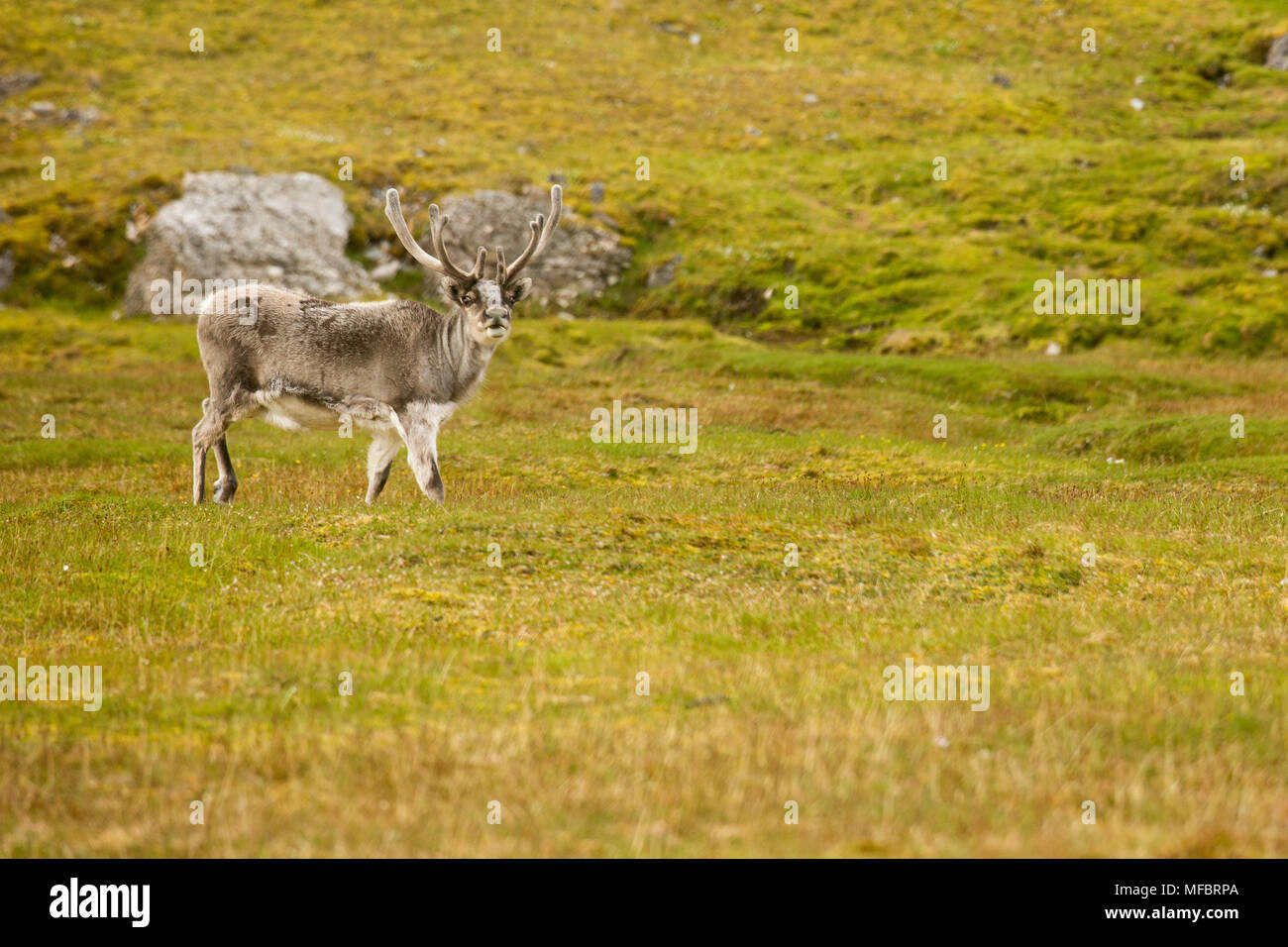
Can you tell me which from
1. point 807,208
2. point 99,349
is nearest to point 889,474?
point 99,349

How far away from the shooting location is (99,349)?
41375 mm

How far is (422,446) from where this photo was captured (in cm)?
1809

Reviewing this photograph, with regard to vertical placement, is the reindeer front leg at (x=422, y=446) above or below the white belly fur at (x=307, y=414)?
below

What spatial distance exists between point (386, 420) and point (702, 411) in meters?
14.9

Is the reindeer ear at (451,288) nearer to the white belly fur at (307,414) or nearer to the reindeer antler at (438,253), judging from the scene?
the reindeer antler at (438,253)

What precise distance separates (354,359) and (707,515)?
571cm

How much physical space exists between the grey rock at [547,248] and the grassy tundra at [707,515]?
4.21 feet

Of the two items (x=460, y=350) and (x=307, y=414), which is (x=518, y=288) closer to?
(x=460, y=350)

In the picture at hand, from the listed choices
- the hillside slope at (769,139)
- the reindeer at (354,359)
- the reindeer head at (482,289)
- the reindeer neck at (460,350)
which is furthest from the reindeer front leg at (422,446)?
the hillside slope at (769,139)

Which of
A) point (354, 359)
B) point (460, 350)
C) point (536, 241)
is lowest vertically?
point (354, 359)

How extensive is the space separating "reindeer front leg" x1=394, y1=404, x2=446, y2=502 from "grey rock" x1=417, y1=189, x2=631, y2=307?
107 feet

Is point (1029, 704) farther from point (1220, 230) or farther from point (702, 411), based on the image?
point (1220, 230)

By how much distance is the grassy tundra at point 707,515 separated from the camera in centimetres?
775

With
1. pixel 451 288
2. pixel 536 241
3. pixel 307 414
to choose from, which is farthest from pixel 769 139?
pixel 307 414
